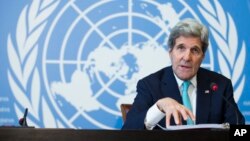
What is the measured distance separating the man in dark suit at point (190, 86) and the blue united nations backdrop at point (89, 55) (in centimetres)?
17

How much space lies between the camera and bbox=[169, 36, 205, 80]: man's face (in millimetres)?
3650

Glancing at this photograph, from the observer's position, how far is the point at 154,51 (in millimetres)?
3967

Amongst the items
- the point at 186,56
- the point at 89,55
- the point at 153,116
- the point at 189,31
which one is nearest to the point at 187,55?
the point at 186,56

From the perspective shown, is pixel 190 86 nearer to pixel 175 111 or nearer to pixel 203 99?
pixel 203 99

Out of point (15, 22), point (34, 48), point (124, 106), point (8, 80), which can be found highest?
point (15, 22)

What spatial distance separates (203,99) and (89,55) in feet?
3.54

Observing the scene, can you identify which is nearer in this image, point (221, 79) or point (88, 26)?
point (221, 79)

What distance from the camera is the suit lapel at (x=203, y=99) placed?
3428mm

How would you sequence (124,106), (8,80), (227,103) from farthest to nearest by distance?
(8,80) → (124,106) → (227,103)

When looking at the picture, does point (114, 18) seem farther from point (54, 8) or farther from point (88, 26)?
point (54, 8)

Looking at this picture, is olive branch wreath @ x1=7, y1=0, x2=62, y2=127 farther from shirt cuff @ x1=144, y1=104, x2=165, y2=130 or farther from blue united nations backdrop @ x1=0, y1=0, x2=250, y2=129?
shirt cuff @ x1=144, y1=104, x2=165, y2=130

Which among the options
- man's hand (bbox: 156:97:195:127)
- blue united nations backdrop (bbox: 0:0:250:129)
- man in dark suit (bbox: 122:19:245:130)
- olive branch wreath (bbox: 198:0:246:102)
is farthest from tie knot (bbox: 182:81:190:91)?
man's hand (bbox: 156:97:195:127)

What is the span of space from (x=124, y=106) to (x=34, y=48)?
98cm

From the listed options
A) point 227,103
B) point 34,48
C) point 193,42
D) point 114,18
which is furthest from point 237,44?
point 34,48
